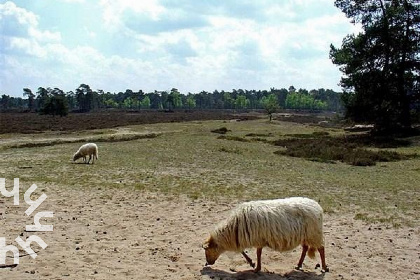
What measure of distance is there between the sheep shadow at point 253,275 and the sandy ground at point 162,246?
2 centimetres

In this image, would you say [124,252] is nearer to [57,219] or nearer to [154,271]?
[154,271]

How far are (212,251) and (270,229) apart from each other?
1.54 metres

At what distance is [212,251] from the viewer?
9.64 metres

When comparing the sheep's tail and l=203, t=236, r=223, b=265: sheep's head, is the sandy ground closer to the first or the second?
l=203, t=236, r=223, b=265: sheep's head

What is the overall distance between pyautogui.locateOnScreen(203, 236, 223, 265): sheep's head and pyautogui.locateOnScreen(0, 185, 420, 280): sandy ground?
0.23 metres

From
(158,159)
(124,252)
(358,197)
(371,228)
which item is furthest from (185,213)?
(158,159)

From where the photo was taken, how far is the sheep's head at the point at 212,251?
31.7ft

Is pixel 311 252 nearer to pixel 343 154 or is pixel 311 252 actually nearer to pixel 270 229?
pixel 270 229

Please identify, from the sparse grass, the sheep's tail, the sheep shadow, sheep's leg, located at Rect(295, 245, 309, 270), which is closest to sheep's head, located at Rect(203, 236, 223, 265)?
the sheep shadow

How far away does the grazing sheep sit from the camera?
9359 millimetres

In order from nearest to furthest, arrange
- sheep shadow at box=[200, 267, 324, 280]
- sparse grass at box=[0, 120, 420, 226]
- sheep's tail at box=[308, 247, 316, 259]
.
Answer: sheep shadow at box=[200, 267, 324, 280]
sheep's tail at box=[308, 247, 316, 259]
sparse grass at box=[0, 120, 420, 226]

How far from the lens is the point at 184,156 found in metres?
31.3

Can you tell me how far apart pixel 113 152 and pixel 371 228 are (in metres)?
24.7

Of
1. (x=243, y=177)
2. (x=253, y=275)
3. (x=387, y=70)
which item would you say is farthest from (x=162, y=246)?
(x=387, y=70)
